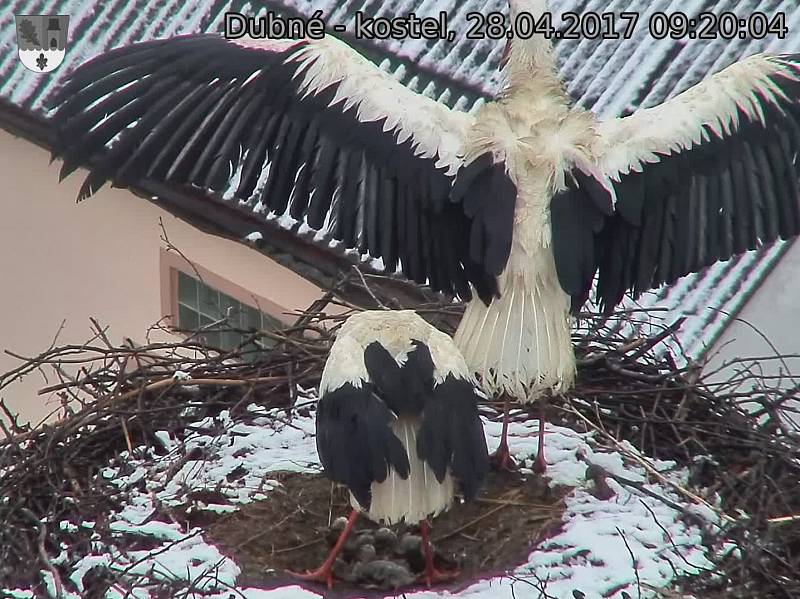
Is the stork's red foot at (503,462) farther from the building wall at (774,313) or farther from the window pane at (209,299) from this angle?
the window pane at (209,299)

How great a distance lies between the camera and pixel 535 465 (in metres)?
5.51

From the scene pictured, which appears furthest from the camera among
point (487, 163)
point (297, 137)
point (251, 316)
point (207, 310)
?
point (207, 310)

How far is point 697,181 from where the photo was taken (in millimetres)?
5270

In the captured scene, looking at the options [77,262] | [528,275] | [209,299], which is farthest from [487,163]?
[77,262]

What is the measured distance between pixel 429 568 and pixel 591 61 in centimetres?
376

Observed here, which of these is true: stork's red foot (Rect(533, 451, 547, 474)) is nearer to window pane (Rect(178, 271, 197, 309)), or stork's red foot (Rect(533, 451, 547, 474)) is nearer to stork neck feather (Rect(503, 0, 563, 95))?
stork neck feather (Rect(503, 0, 563, 95))

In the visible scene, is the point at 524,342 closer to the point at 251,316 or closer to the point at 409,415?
the point at 409,415

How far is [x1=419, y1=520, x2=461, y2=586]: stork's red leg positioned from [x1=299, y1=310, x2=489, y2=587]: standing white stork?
85 mm

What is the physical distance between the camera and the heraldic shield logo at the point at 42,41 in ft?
30.5

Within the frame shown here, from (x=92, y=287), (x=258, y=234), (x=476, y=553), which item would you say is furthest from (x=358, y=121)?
(x=92, y=287)

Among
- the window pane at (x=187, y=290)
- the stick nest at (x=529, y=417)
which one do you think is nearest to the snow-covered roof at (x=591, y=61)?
the stick nest at (x=529, y=417)

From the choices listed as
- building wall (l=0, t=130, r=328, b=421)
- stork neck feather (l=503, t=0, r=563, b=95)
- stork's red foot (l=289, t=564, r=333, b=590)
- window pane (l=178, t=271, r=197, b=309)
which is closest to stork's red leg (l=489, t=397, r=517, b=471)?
stork's red foot (l=289, t=564, r=333, b=590)

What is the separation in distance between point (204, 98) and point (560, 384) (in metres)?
1.49

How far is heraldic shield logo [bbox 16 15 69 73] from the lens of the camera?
9.30 m
